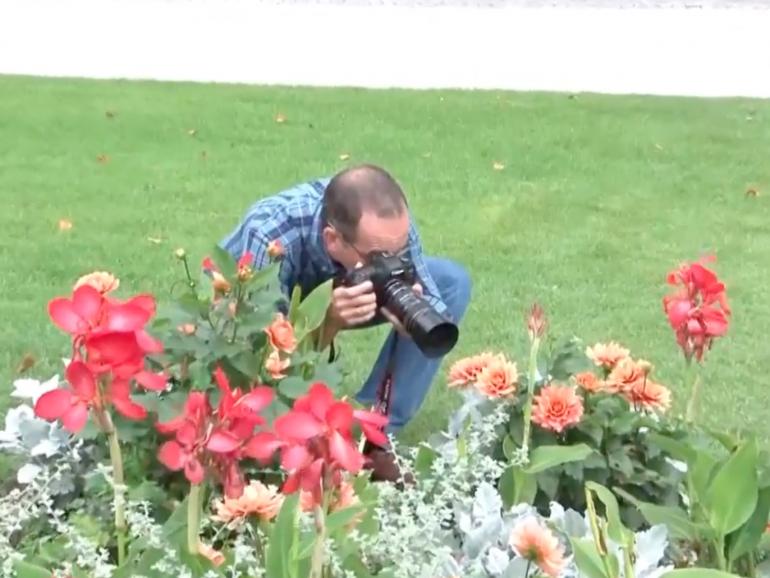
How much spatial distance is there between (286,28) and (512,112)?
3174mm

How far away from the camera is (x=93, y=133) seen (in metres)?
7.03

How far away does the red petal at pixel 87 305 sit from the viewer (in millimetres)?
1465

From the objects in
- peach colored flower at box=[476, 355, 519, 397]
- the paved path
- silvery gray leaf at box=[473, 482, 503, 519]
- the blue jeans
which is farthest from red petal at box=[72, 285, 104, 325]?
the paved path

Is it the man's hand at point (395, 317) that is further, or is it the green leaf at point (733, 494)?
the man's hand at point (395, 317)

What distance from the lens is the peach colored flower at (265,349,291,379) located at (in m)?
2.18

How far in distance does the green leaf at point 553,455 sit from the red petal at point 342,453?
0.81 meters

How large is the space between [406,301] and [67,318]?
3.70ft

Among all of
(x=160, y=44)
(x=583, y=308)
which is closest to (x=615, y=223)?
(x=583, y=308)

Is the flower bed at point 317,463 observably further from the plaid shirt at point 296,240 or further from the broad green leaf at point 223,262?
the plaid shirt at point 296,240

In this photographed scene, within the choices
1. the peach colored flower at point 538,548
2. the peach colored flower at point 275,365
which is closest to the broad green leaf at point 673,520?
the peach colored flower at point 538,548

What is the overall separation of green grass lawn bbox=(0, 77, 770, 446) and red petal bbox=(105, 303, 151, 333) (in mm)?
1906

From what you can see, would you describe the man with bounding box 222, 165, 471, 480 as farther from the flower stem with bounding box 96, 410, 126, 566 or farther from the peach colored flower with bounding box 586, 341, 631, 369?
the flower stem with bounding box 96, 410, 126, 566

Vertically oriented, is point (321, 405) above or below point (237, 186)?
above

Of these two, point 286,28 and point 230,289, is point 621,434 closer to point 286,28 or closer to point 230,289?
point 230,289
